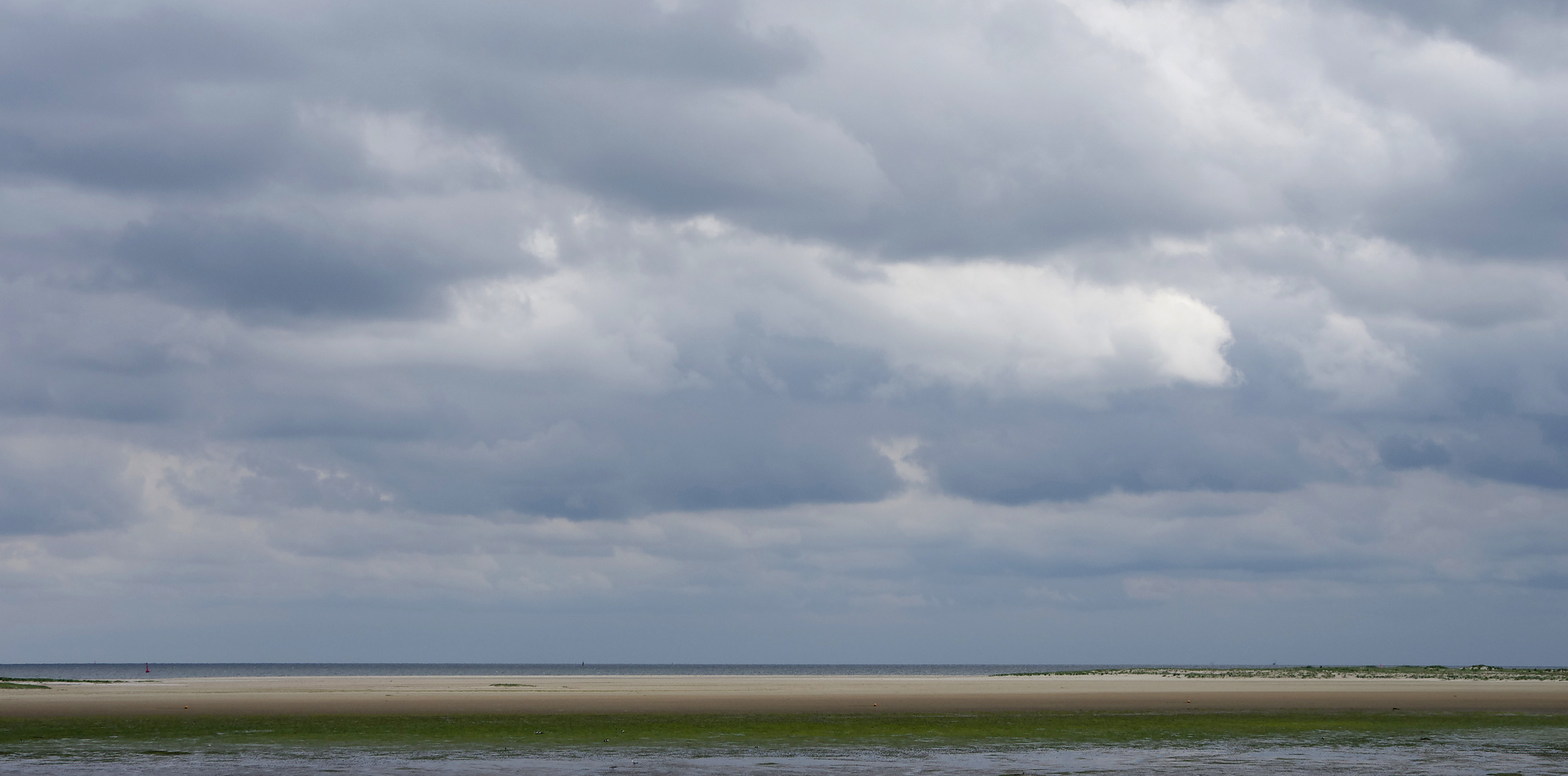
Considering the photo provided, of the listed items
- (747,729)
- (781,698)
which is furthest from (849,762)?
(781,698)

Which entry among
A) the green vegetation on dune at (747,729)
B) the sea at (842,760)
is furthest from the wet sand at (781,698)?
the sea at (842,760)

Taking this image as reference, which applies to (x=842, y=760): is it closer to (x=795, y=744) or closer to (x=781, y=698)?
(x=795, y=744)

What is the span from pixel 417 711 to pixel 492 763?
28.1m

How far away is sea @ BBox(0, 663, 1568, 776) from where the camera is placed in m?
33.9

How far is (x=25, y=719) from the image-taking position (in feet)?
182

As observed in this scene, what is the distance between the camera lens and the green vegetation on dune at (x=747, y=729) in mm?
44312

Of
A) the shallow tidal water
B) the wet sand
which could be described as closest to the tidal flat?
the shallow tidal water

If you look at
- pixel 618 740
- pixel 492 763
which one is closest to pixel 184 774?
pixel 492 763

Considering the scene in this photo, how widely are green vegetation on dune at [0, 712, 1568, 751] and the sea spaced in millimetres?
2091

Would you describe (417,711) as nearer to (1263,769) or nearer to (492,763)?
(492,763)

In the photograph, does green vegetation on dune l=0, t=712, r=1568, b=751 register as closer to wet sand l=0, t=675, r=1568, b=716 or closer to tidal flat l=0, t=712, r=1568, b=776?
tidal flat l=0, t=712, r=1568, b=776

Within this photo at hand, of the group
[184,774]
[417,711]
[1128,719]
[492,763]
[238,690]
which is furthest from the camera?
[238,690]

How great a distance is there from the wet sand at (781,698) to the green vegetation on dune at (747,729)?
4.96 m

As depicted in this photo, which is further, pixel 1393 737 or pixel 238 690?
pixel 238 690
